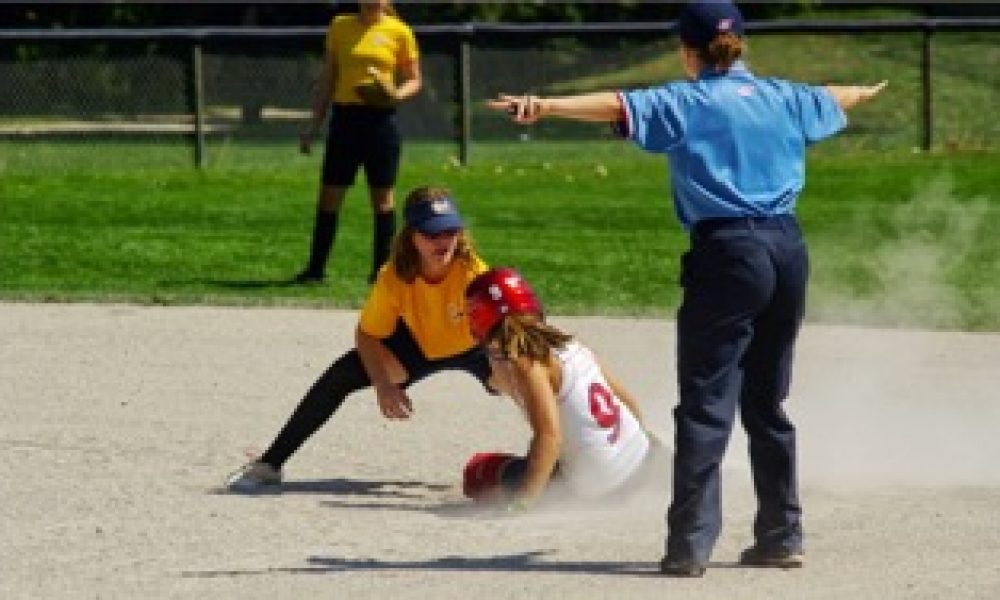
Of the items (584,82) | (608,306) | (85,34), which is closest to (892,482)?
(608,306)

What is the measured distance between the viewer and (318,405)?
9.25 metres

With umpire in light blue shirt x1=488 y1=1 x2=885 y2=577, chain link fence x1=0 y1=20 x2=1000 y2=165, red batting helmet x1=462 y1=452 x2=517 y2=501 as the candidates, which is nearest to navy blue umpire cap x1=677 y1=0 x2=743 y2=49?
umpire in light blue shirt x1=488 y1=1 x2=885 y2=577

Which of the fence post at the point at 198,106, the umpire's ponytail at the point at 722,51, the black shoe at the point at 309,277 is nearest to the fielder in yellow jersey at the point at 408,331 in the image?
the umpire's ponytail at the point at 722,51

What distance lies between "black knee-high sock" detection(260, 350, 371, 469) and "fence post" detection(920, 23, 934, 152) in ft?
49.6

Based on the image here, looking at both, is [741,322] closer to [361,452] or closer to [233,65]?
[361,452]

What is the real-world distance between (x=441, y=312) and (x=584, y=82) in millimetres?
17619

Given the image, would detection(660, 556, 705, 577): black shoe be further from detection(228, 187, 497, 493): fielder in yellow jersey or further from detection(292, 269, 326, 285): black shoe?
detection(292, 269, 326, 285): black shoe

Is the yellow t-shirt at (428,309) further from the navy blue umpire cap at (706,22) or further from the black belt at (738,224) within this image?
the navy blue umpire cap at (706,22)

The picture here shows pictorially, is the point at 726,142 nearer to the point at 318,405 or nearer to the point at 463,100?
the point at 318,405

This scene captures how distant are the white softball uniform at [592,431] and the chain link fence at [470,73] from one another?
1459cm

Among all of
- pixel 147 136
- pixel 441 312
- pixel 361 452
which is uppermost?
pixel 441 312

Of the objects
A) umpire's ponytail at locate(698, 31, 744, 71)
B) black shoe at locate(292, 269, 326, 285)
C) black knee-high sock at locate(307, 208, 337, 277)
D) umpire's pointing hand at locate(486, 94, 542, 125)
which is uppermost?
umpire's ponytail at locate(698, 31, 744, 71)

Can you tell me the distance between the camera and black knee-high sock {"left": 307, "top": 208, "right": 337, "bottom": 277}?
14.9m

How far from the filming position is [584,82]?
86.7 feet
